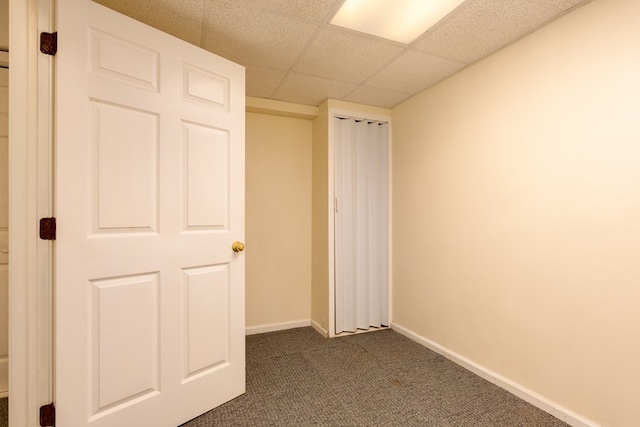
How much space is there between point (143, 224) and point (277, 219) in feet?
5.53

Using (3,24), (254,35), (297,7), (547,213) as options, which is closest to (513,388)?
(547,213)

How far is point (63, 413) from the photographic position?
1.35m

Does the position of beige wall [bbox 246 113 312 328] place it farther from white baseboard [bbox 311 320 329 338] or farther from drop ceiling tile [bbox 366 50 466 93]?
drop ceiling tile [bbox 366 50 466 93]

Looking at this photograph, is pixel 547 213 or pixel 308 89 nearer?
pixel 547 213

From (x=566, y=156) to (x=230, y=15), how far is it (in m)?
2.10

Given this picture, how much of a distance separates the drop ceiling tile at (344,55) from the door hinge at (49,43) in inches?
53.7

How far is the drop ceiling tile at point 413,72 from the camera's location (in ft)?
7.36

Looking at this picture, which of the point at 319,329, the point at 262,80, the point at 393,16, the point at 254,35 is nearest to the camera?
the point at 393,16

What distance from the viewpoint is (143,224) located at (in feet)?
5.16

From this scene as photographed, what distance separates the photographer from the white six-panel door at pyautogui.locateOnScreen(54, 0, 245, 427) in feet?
4.51

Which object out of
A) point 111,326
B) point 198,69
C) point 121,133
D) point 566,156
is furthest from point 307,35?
point 111,326

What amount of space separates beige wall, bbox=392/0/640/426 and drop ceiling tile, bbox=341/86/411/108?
13.1 inches

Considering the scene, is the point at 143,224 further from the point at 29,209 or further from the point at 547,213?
the point at 547,213

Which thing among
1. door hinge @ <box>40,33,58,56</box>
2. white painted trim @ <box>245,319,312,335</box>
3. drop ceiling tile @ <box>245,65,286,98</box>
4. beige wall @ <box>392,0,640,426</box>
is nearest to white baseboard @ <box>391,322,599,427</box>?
beige wall @ <box>392,0,640,426</box>
